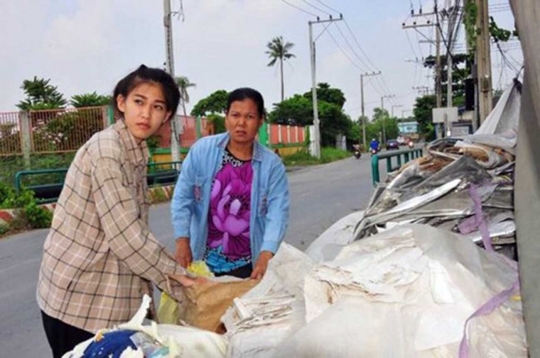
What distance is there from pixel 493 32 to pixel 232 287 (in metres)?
11.2

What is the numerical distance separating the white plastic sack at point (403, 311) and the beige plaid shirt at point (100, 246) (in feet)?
2.16

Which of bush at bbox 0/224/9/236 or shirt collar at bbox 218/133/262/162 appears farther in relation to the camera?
bush at bbox 0/224/9/236

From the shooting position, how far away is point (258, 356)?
1437 millimetres

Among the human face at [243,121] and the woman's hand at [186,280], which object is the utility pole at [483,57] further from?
the woman's hand at [186,280]

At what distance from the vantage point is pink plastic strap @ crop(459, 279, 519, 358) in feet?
4.08

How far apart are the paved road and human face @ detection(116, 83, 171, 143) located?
281cm

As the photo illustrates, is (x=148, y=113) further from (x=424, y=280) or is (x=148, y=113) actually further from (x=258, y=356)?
(x=424, y=280)

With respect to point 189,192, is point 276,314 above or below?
below

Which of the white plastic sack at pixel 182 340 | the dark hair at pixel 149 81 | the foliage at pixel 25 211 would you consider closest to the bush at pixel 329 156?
the foliage at pixel 25 211

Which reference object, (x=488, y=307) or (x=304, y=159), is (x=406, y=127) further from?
(x=488, y=307)

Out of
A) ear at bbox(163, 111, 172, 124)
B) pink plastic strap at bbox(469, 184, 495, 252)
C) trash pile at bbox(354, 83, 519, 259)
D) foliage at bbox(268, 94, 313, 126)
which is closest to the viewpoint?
pink plastic strap at bbox(469, 184, 495, 252)

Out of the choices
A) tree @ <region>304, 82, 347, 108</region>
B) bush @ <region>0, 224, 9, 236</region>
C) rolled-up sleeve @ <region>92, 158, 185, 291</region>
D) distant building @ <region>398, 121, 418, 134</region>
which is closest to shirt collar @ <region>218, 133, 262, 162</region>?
rolled-up sleeve @ <region>92, 158, 185, 291</region>

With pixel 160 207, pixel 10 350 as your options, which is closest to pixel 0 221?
pixel 160 207

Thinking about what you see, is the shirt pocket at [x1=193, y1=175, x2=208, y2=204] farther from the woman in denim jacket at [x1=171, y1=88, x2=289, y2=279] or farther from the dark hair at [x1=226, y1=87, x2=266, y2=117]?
the dark hair at [x1=226, y1=87, x2=266, y2=117]
